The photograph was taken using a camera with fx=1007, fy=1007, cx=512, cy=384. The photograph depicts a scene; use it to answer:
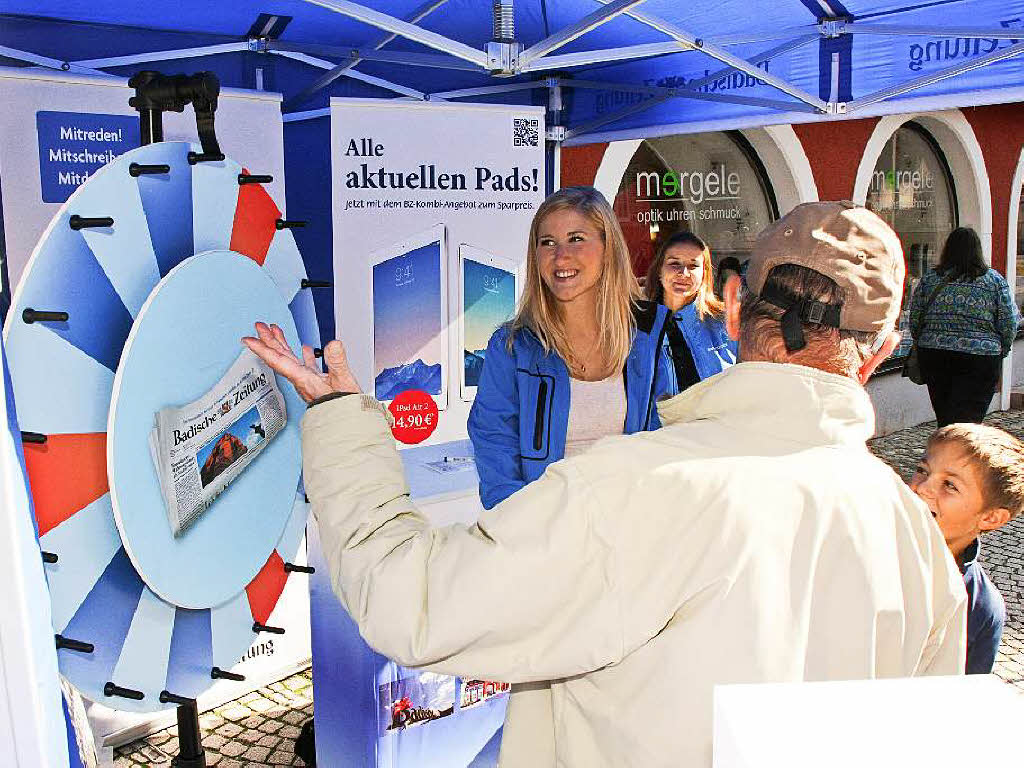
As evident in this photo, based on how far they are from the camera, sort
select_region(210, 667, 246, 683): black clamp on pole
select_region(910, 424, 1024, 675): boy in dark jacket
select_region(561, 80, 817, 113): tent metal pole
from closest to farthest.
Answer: select_region(210, 667, 246, 683): black clamp on pole → select_region(910, 424, 1024, 675): boy in dark jacket → select_region(561, 80, 817, 113): tent metal pole

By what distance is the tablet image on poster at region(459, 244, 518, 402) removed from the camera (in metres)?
3.36

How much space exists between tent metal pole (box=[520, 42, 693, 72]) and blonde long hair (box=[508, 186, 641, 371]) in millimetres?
702

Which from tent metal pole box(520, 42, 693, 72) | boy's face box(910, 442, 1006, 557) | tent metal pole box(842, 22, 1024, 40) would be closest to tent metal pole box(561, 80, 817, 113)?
tent metal pole box(842, 22, 1024, 40)

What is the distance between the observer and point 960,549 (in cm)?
219

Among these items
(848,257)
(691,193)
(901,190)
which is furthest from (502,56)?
(901,190)

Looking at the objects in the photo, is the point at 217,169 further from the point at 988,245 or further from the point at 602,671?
the point at 988,245

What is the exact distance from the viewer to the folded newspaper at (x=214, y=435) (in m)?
1.47

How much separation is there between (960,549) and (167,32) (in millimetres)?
2973

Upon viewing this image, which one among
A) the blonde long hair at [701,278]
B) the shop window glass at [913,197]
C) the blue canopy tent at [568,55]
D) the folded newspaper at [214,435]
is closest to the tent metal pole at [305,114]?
the blue canopy tent at [568,55]

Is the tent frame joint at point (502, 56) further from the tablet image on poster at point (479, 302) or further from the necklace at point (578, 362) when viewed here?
the necklace at point (578, 362)

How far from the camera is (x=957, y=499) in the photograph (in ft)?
7.14

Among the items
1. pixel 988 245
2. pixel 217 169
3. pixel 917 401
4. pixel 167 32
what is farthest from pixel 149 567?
Answer: pixel 988 245

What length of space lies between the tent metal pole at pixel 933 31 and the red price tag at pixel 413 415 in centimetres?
204

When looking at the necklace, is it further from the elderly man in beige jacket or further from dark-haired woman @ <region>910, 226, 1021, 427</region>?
dark-haired woman @ <region>910, 226, 1021, 427</region>
